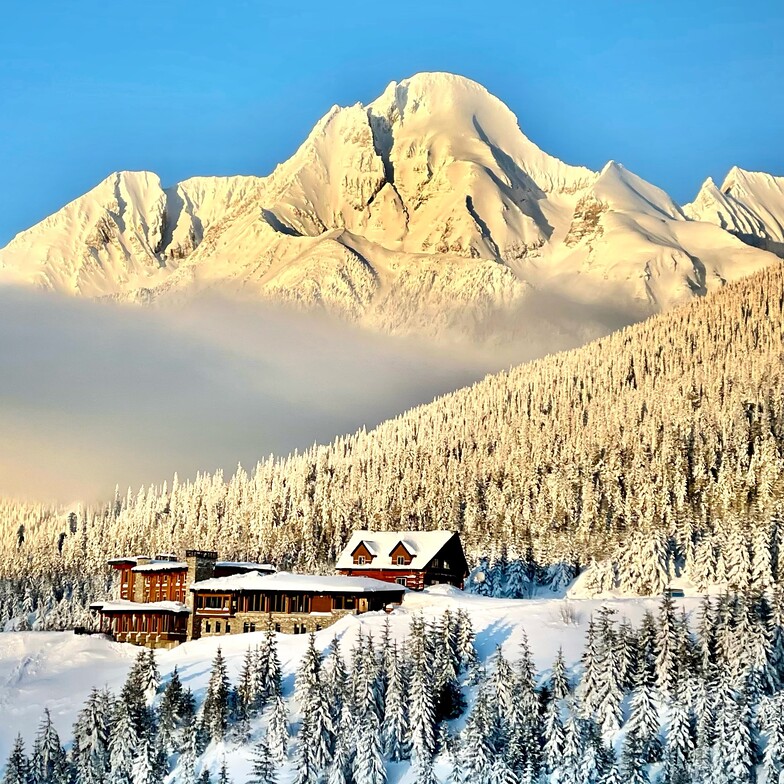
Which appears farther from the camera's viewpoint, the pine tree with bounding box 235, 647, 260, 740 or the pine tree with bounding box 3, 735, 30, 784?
the pine tree with bounding box 235, 647, 260, 740

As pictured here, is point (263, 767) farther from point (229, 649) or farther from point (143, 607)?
point (143, 607)

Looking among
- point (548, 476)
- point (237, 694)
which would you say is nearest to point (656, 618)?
point (237, 694)

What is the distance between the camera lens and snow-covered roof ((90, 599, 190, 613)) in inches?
4697

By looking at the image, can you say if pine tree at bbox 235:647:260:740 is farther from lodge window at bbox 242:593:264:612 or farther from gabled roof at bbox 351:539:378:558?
gabled roof at bbox 351:539:378:558

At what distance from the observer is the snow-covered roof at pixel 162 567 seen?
127 m

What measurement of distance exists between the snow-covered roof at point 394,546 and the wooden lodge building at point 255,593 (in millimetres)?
98

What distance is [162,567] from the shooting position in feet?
421

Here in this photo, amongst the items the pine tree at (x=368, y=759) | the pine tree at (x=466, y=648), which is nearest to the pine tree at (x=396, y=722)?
the pine tree at (x=368, y=759)

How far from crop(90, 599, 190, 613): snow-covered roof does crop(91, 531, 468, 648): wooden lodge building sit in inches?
3.5

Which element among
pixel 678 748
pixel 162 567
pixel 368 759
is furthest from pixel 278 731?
pixel 162 567

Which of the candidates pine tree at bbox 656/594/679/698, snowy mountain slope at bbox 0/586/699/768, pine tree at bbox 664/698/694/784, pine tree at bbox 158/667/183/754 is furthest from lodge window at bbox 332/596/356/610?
pine tree at bbox 664/698/694/784

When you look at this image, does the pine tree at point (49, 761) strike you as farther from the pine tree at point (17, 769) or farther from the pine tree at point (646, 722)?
the pine tree at point (646, 722)

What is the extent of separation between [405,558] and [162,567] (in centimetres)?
2327

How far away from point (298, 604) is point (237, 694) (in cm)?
2252
